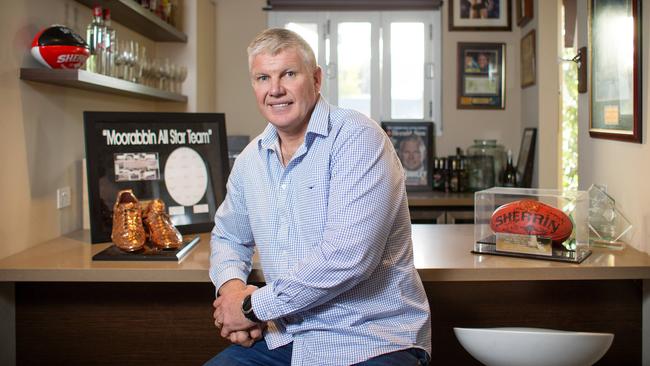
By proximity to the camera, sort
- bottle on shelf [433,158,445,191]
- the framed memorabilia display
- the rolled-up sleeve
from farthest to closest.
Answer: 1. bottle on shelf [433,158,445,191]
2. the framed memorabilia display
3. the rolled-up sleeve

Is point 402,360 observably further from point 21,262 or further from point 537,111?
point 537,111

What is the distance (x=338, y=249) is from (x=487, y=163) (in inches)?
133

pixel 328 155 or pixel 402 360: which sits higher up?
pixel 328 155

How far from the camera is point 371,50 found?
4.95 metres

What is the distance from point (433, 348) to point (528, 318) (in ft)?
1.06

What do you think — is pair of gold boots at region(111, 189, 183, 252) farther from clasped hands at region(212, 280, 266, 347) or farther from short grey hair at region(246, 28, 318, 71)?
short grey hair at region(246, 28, 318, 71)

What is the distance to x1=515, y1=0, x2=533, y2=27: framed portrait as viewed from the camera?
445cm

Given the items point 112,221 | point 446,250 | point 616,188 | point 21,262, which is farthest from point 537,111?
point 21,262

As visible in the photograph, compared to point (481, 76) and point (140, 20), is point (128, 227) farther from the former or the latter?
point (481, 76)

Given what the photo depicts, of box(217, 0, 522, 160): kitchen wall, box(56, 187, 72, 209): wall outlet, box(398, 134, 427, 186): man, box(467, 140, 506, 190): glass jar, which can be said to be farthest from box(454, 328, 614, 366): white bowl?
box(217, 0, 522, 160): kitchen wall

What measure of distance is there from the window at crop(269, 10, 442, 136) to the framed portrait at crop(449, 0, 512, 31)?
0.15 metres

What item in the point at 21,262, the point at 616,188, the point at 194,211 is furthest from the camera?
the point at 194,211

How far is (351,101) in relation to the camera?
16.3ft

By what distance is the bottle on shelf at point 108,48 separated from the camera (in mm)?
2738
